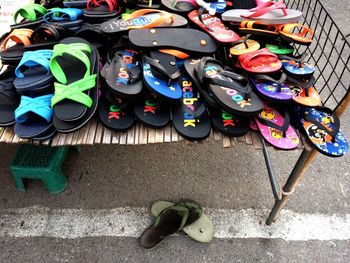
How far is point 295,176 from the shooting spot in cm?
123

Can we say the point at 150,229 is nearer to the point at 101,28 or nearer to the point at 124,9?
the point at 101,28

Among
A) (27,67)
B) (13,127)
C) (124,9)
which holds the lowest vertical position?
(13,127)

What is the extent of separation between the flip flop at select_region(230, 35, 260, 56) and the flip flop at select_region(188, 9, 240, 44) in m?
0.03

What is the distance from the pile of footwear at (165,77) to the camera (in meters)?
1.11

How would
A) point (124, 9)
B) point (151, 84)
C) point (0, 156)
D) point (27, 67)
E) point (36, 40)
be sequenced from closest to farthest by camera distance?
point (151, 84)
point (27, 67)
point (36, 40)
point (124, 9)
point (0, 156)

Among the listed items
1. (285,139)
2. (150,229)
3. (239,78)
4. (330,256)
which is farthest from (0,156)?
(330,256)

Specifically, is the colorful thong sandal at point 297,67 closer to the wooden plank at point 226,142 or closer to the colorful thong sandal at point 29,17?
the wooden plank at point 226,142

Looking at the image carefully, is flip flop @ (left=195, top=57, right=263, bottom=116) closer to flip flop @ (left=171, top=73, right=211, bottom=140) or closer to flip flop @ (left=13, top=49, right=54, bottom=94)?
flip flop @ (left=171, top=73, right=211, bottom=140)

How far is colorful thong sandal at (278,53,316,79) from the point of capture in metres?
1.21

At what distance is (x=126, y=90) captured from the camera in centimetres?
112

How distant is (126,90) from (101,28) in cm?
39

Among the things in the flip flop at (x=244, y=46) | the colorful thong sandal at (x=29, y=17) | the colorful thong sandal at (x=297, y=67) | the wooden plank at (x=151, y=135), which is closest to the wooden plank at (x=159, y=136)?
the wooden plank at (x=151, y=135)

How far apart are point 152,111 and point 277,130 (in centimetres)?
47

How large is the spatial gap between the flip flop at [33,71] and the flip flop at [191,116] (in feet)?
1.65
